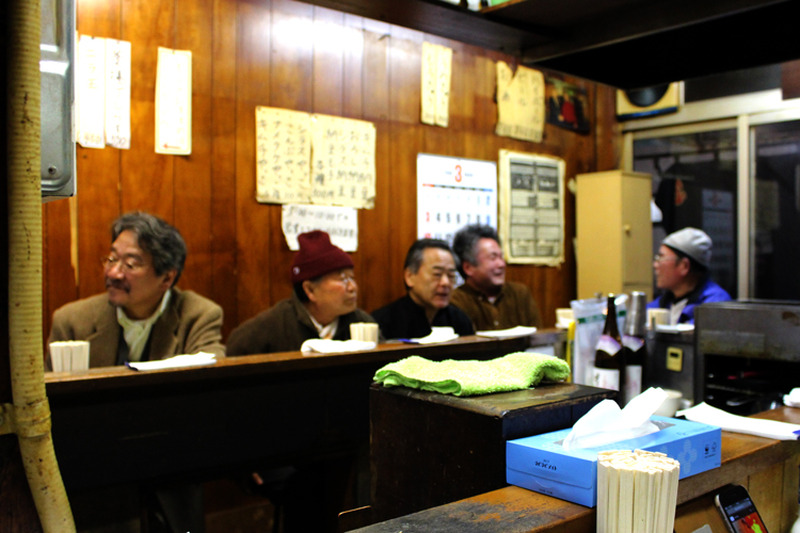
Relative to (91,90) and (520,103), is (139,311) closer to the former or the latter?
(91,90)

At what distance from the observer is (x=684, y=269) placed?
168 inches

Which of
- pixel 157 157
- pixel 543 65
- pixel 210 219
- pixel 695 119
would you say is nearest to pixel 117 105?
pixel 157 157

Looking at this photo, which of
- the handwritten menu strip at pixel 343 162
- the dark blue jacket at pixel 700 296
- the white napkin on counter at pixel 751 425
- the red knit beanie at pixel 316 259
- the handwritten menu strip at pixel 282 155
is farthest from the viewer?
the dark blue jacket at pixel 700 296

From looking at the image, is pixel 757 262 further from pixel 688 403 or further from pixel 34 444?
pixel 34 444

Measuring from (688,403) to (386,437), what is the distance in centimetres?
139

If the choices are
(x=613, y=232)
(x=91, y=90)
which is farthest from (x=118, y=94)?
(x=613, y=232)

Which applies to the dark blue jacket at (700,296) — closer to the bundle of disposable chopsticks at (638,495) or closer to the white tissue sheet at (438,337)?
the white tissue sheet at (438,337)

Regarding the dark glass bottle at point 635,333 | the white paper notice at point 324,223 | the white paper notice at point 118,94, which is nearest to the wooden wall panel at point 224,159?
the white paper notice at point 324,223

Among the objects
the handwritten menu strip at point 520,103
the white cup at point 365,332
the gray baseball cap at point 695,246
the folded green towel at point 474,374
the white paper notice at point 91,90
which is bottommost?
the white cup at point 365,332

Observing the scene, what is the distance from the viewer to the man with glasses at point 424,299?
12.3 feet

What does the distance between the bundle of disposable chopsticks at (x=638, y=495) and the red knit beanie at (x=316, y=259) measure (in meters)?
2.32

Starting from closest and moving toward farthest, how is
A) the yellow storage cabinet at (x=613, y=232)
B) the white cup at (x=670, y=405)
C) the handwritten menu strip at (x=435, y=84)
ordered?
the white cup at (x=670, y=405) → the handwritten menu strip at (x=435, y=84) → the yellow storage cabinet at (x=613, y=232)

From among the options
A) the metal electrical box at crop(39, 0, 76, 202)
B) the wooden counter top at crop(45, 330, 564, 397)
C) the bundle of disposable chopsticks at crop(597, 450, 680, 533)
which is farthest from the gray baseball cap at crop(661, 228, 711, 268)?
the metal electrical box at crop(39, 0, 76, 202)

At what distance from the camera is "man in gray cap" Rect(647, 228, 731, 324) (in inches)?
166
